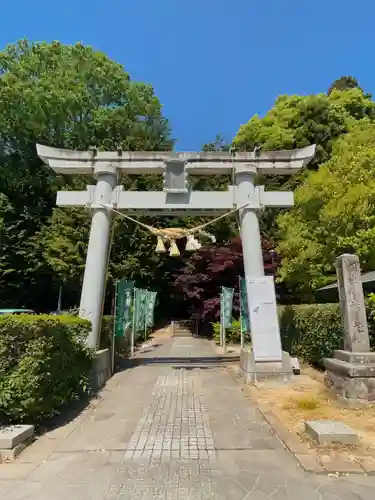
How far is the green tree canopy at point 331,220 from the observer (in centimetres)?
1295

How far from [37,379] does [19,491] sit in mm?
1595

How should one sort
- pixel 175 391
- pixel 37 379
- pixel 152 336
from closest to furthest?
pixel 37 379, pixel 175 391, pixel 152 336

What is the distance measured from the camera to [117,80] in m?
25.3

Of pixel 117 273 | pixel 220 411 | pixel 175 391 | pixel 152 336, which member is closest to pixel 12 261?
A: pixel 117 273

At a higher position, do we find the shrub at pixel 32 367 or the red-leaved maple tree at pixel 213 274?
the red-leaved maple tree at pixel 213 274

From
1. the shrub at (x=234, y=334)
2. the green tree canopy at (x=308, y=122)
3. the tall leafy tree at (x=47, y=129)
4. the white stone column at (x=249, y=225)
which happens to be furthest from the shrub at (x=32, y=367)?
the green tree canopy at (x=308, y=122)

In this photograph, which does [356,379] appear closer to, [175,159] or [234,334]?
[175,159]

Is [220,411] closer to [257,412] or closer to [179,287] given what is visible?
[257,412]

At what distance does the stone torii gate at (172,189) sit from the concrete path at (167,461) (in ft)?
14.9

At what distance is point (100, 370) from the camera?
→ 855cm

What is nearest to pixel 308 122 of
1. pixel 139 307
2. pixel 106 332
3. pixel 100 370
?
pixel 139 307

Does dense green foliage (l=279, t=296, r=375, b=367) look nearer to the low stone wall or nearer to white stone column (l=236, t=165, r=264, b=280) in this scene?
white stone column (l=236, t=165, r=264, b=280)

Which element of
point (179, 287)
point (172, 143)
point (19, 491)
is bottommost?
point (19, 491)

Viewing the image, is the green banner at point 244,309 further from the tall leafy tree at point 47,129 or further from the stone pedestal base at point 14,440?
the tall leafy tree at point 47,129
